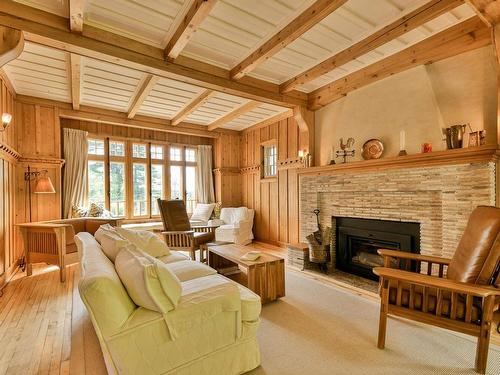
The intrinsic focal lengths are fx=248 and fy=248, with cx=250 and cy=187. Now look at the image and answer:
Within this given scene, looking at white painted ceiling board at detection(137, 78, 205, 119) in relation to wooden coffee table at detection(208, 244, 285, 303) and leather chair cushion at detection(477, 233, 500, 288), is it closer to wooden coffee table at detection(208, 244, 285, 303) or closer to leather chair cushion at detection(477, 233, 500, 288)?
wooden coffee table at detection(208, 244, 285, 303)

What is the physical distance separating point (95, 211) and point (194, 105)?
2.78 meters

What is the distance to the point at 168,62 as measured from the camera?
9.64 ft

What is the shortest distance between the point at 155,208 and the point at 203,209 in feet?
3.79

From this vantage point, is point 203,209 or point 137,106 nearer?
point 137,106

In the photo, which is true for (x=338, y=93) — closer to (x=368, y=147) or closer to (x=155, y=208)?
(x=368, y=147)

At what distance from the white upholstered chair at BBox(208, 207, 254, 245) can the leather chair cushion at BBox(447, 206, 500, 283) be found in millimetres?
3916

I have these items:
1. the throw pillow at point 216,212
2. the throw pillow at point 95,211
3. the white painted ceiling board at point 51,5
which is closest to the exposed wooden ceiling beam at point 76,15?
the white painted ceiling board at point 51,5

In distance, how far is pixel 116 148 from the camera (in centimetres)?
559

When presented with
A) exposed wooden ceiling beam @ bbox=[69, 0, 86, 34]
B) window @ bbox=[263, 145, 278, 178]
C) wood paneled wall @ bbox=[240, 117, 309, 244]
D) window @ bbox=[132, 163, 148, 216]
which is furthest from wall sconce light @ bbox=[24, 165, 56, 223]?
window @ bbox=[263, 145, 278, 178]

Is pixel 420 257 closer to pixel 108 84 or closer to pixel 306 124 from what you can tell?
pixel 306 124

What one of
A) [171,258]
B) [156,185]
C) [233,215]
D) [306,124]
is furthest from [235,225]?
[171,258]

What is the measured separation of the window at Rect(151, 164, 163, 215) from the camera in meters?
6.02

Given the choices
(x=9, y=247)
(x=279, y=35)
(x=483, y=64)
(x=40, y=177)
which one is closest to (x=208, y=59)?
(x=279, y=35)

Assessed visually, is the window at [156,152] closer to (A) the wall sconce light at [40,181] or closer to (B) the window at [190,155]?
(B) the window at [190,155]
